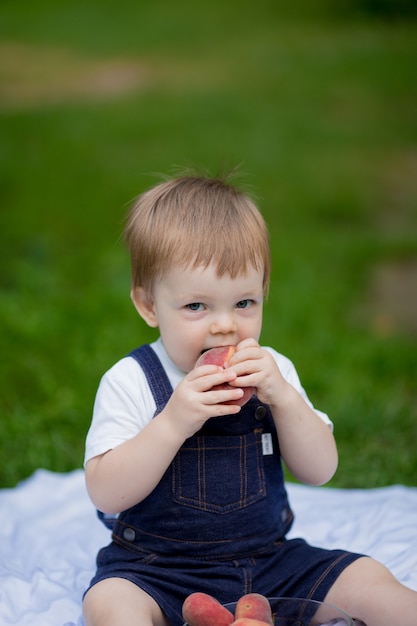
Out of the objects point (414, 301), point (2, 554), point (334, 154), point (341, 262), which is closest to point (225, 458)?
point (2, 554)

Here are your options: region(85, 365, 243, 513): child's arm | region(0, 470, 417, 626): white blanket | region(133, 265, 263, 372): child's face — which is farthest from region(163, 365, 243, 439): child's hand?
region(0, 470, 417, 626): white blanket

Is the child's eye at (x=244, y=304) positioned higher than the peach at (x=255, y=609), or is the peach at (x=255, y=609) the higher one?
the child's eye at (x=244, y=304)

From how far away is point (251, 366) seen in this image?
2.00 metres

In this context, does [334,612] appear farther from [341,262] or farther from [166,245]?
[341,262]

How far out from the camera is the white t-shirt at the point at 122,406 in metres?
2.11

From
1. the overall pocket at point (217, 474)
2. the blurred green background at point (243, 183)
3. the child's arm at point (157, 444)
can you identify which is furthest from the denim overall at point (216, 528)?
the blurred green background at point (243, 183)

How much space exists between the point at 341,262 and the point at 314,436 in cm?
403

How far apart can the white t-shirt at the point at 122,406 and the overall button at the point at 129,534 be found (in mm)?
218

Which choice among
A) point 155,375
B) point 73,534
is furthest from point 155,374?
point 73,534

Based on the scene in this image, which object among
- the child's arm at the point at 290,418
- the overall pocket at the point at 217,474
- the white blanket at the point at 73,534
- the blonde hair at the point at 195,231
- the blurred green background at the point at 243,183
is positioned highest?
the blurred green background at the point at 243,183

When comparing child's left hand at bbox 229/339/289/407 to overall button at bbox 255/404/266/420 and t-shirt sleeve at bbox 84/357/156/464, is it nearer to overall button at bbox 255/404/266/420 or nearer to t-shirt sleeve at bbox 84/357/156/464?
overall button at bbox 255/404/266/420

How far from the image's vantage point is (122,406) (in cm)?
215

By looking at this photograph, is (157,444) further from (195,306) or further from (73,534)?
(73,534)

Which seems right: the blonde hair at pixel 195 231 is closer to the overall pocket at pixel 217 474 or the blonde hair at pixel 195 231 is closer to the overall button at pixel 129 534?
the overall pocket at pixel 217 474
